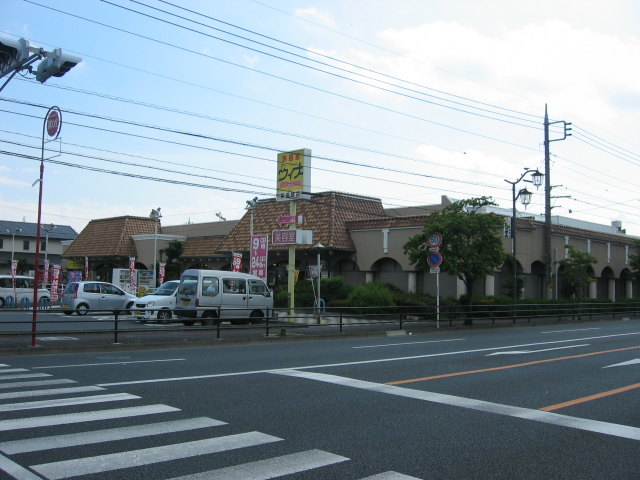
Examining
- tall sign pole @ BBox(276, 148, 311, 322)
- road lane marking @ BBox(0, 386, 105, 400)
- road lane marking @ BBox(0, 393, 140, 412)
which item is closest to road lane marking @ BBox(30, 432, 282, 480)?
road lane marking @ BBox(0, 393, 140, 412)

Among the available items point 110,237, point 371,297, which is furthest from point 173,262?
point 371,297

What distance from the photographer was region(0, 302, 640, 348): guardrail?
16.8 m

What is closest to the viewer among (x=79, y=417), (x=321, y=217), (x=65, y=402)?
(x=79, y=417)

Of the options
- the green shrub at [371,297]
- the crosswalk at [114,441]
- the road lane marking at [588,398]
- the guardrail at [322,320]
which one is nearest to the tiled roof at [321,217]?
the green shrub at [371,297]

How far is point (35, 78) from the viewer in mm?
12609

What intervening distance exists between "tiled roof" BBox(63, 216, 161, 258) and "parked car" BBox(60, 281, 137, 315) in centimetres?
2030

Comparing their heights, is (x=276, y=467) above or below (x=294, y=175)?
below

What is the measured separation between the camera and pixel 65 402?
7996 millimetres

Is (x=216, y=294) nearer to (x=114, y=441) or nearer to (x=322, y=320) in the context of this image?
(x=322, y=320)

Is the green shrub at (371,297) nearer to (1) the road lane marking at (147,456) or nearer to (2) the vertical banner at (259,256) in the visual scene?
(2) the vertical banner at (259,256)

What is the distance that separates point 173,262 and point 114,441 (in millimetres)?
40462

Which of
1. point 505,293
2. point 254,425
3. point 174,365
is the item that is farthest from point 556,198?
point 254,425

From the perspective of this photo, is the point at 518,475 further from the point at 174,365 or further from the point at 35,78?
the point at 35,78

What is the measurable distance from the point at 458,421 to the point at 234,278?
1778 centimetres
